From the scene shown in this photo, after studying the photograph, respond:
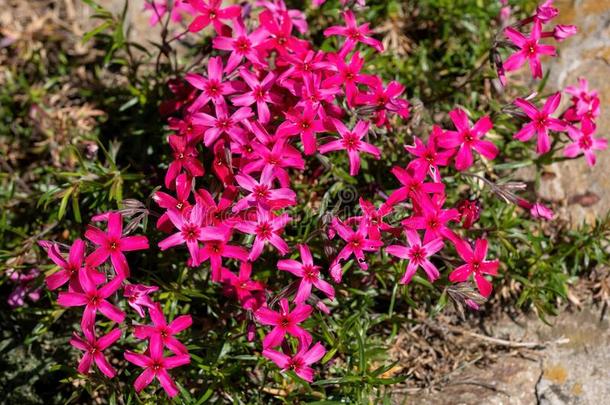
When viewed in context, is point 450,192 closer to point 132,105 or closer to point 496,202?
point 496,202

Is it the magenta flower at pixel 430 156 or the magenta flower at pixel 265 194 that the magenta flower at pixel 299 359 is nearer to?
the magenta flower at pixel 265 194

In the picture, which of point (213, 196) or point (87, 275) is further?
point (213, 196)

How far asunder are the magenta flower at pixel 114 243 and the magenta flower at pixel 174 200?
0.46 feet

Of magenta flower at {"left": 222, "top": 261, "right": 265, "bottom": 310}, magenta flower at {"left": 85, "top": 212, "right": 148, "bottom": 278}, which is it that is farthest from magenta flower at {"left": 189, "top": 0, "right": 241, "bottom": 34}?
magenta flower at {"left": 222, "top": 261, "right": 265, "bottom": 310}

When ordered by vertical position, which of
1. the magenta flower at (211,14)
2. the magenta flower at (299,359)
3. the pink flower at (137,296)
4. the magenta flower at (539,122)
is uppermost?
the magenta flower at (211,14)

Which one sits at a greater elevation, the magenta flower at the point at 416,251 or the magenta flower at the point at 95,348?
the magenta flower at the point at 416,251

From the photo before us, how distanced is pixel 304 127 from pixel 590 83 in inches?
102

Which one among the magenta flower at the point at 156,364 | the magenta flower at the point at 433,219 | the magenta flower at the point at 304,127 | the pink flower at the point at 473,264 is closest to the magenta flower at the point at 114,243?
the magenta flower at the point at 156,364

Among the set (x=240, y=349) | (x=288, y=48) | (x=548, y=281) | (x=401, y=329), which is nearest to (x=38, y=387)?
(x=240, y=349)

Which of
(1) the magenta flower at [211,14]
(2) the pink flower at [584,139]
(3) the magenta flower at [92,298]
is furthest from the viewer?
(2) the pink flower at [584,139]

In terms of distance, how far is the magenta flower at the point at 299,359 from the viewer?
3451 mm

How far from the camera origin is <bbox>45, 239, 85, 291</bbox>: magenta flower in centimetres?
333

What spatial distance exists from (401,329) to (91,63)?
3387 millimetres

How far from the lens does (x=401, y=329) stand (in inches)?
173
